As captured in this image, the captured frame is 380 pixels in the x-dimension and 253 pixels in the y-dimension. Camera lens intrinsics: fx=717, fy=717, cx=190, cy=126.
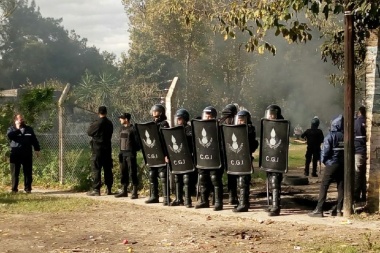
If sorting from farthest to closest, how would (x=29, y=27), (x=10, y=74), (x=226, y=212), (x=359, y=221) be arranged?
(x=29, y=27) → (x=10, y=74) → (x=226, y=212) → (x=359, y=221)

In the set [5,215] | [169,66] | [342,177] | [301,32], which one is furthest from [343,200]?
[169,66]

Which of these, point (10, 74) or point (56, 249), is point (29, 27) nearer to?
point (10, 74)

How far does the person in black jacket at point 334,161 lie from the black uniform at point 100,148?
17.0 feet

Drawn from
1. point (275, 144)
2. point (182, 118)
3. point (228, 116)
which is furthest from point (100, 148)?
point (275, 144)

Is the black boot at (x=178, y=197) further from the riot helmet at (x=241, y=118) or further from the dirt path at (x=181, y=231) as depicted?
the riot helmet at (x=241, y=118)

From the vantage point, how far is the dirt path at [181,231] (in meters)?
8.92

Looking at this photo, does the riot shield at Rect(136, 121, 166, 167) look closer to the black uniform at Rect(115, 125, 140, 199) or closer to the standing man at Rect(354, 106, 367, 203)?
the black uniform at Rect(115, 125, 140, 199)

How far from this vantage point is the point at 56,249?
8.97 metres

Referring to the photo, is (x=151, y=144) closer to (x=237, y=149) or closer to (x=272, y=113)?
(x=237, y=149)

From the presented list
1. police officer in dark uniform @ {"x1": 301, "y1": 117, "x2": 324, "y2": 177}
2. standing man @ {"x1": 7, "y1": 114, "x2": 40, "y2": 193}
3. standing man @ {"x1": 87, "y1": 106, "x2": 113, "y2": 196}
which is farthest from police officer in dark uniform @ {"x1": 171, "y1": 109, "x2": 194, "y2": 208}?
police officer in dark uniform @ {"x1": 301, "y1": 117, "x2": 324, "y2": 177}

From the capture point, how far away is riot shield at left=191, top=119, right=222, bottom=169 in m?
12.2

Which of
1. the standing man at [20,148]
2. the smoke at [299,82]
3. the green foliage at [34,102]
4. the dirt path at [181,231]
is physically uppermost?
the smoke at [299,82]

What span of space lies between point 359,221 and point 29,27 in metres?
92.9

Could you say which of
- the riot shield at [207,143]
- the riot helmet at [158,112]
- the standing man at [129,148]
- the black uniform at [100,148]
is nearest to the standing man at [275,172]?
the riot shield at [207,143]
